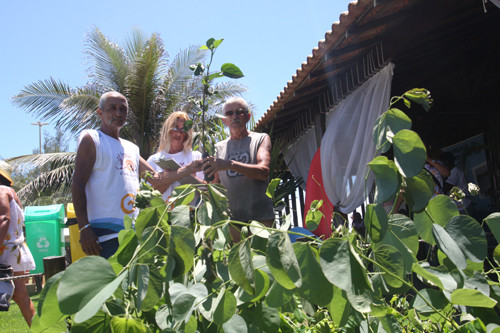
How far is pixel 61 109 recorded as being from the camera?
14719 mm

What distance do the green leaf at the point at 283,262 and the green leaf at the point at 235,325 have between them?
0.12m

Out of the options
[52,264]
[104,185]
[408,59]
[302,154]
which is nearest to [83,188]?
[104,185]

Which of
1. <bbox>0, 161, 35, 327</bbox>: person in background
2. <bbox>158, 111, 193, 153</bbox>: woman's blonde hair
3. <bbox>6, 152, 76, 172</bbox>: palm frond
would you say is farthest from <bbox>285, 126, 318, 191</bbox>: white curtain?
<bbox>6, 152, 76, 172</bbox>: palm frond

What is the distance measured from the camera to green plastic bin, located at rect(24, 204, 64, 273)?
10438 mm

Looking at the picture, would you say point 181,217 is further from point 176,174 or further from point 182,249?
point 176,174

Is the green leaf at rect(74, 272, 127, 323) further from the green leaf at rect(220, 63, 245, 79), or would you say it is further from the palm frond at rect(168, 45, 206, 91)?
the palm frond at rect(168, 45, 206, 91)

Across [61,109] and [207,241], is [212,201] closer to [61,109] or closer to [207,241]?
[207,241]

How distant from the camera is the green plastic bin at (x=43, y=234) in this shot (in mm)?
10438

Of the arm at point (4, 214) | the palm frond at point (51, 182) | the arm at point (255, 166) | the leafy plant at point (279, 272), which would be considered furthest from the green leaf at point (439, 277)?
the palm frond at point (51, 182)

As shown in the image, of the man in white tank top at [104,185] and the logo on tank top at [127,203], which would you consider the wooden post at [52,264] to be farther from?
the logo on tank top at [127,203]

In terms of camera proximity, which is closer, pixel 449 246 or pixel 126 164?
pixel 449 246

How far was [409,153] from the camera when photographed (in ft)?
2.05

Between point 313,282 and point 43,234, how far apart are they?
36.7ft

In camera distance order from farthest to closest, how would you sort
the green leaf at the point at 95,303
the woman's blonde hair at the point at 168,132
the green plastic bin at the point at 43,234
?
the green plastic bin at the point at 43,234
the woman's blonde hair at the point at 168,132
the green leaf at the point at 95,303
